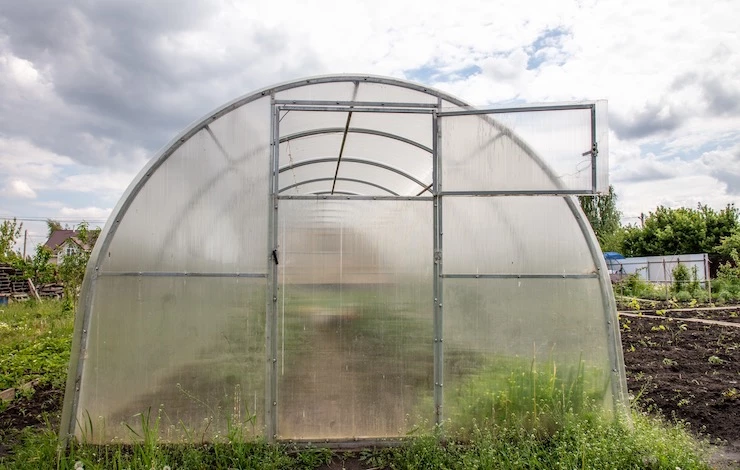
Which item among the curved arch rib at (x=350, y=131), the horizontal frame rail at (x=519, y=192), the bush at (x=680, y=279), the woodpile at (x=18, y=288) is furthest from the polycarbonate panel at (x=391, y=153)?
the bush at (x=680, y=279)

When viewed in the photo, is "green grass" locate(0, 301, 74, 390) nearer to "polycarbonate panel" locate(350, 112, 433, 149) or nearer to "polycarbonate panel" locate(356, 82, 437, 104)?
"polycarbonate panel" locate(350, 112, 433, 149)

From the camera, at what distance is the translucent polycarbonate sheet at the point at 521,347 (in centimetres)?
464

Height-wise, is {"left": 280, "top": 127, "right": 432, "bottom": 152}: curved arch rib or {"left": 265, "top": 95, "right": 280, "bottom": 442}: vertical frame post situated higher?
{"left": 280, "top": 127, "right": 432, "bottom": 152}: curved arch rib

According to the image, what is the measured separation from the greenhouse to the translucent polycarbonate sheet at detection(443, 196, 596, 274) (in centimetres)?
1

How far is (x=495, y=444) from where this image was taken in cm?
436

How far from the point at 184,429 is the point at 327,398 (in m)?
1.27

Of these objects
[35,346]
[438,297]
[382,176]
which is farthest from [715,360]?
[35,346]

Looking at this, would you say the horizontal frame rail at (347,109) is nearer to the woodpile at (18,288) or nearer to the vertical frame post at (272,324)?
the vertical frame post at (272,324)

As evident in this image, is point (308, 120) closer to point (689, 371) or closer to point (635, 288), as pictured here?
point (689, 371)

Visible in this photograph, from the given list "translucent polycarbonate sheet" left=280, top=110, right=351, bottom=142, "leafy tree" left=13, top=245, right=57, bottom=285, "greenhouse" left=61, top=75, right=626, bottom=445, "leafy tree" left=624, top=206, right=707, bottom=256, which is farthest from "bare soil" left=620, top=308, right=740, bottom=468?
"leafy tree" left=624, top=206, right=707, bottom=256

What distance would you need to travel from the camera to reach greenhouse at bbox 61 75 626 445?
179 inches

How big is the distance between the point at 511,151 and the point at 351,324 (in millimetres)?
2175

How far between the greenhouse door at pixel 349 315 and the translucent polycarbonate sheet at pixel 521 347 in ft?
0.84

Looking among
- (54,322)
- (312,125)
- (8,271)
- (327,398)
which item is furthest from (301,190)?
(8,271)
